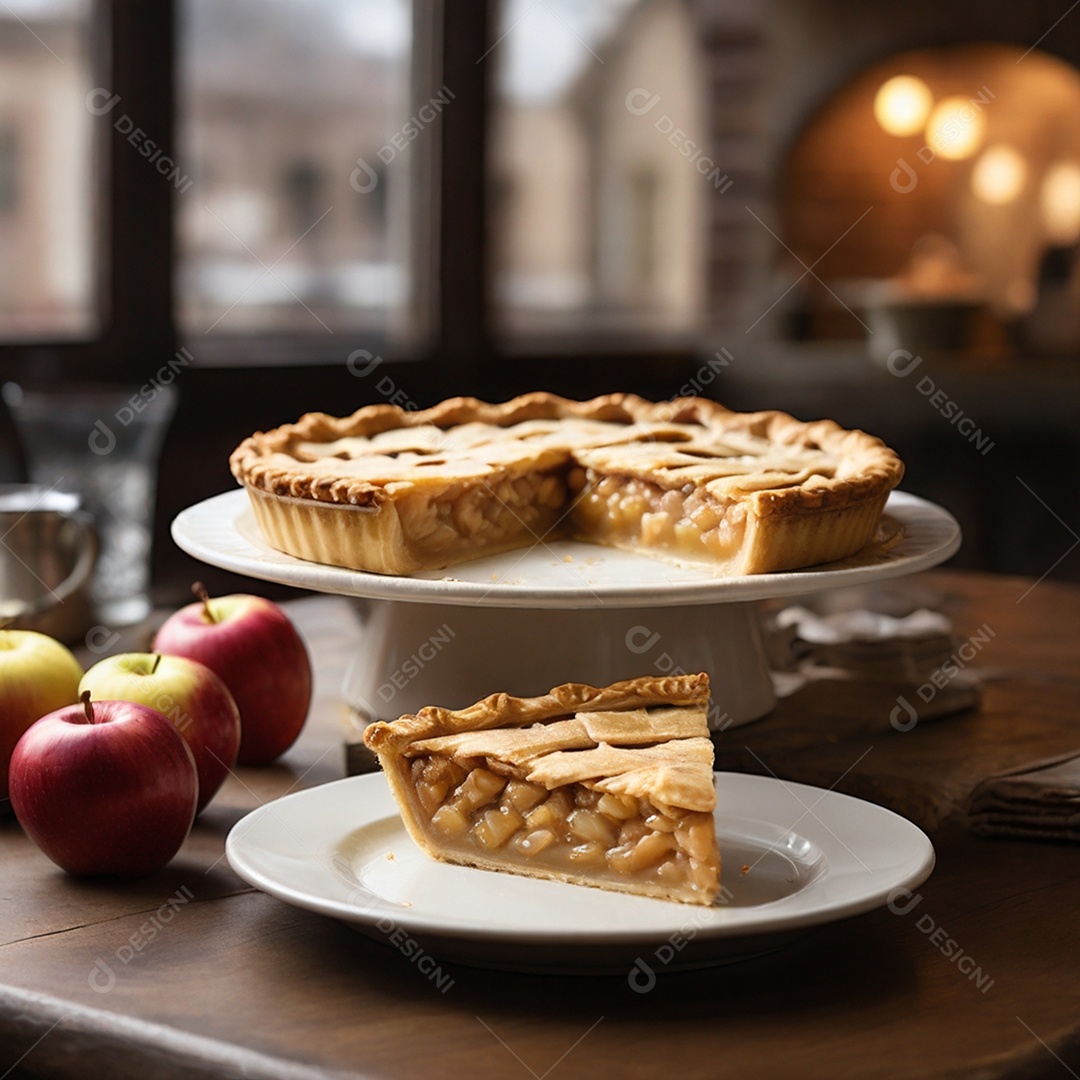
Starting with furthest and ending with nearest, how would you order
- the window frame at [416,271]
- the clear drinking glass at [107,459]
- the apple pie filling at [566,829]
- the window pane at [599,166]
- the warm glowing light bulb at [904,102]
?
the warm glowing light bulb at [904,102]
the window pane at [599,166]
the window frame at [416,271]
the clear drinking glass at [107,459]
the apple pie filling at [566,829]

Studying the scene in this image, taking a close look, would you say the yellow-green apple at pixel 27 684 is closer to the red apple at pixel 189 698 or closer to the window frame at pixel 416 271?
the red apple at pixel 189 698

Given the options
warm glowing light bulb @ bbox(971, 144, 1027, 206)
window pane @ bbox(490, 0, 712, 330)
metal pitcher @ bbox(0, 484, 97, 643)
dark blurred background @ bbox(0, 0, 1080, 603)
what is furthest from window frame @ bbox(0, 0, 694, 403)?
metal pitcher @ bbox(0, 484, 97, 643)

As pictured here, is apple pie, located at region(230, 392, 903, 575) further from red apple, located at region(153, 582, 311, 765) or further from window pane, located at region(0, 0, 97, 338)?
window pane, located at region(0, 0, 97, 338)

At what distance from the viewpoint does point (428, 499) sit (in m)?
1.68

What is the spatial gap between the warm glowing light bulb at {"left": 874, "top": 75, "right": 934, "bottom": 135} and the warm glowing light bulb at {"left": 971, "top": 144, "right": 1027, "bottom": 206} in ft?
1.00

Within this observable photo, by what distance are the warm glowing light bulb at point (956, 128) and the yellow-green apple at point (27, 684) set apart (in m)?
4.91

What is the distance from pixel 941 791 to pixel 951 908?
23 cm

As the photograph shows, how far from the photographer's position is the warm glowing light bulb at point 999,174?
18.3 feet

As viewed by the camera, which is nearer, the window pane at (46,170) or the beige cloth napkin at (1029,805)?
the beige cloth napkin at (1029,805)

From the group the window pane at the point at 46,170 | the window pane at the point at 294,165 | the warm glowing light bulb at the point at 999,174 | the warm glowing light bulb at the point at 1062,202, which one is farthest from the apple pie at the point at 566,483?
the warm glowing light bulb at the point at 999,174

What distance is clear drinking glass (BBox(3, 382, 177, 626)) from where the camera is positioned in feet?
6.93

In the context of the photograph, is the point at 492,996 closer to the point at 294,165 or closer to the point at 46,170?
the point at 46,170

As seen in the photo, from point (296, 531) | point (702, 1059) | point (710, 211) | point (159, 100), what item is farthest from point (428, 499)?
point (710, 211)

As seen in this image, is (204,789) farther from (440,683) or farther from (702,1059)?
(702,1059)
